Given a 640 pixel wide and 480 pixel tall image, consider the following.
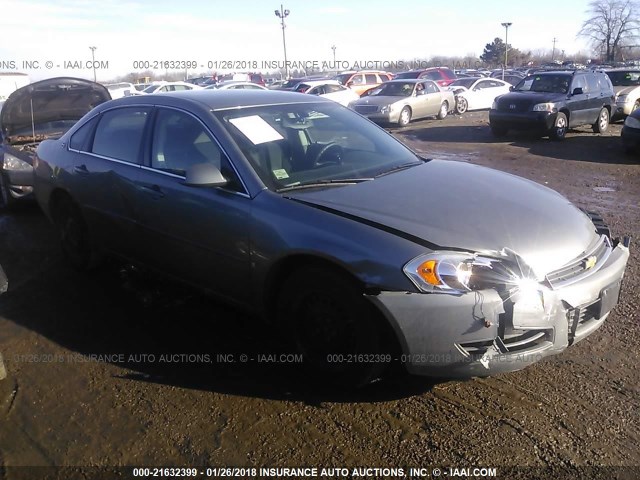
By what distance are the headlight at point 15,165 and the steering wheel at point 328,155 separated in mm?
4619

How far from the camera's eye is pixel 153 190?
4016 mm

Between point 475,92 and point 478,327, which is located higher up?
point 475,92

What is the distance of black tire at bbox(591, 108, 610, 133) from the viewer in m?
14.8

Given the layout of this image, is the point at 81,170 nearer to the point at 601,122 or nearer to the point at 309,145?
the point at 309,145

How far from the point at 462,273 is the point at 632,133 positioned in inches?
388

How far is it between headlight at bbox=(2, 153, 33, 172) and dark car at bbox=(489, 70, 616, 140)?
10959 millimetres

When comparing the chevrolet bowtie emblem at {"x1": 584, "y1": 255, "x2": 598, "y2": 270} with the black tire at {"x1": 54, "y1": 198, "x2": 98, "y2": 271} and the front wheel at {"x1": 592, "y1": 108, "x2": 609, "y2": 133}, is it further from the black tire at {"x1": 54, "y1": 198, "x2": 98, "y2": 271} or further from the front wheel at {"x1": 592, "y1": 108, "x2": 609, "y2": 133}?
the front wheel at {"x1": 592, "y1": 108, "x2": 609, "y2": 133}

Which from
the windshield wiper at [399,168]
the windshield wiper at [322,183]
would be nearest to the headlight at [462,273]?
the windshield wiper at [322,183]

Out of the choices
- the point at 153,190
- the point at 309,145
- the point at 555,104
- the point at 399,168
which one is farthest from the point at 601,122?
the point at 153,190

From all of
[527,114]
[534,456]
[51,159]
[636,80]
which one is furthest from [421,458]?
[636,80]

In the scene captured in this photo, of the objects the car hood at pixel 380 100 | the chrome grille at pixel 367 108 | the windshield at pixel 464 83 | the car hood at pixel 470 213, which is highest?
the windshield at pixel 464 83

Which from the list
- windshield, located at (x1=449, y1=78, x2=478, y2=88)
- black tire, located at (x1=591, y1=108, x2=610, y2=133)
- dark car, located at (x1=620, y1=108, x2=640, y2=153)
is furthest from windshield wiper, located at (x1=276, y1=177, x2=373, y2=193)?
windshield, located at (x1=449, y1=78, x2=478, y2=88)

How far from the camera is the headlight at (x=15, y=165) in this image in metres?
6.96

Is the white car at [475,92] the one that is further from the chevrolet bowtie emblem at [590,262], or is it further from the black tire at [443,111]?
the chevrolet bowtie emblem at [590,262]
